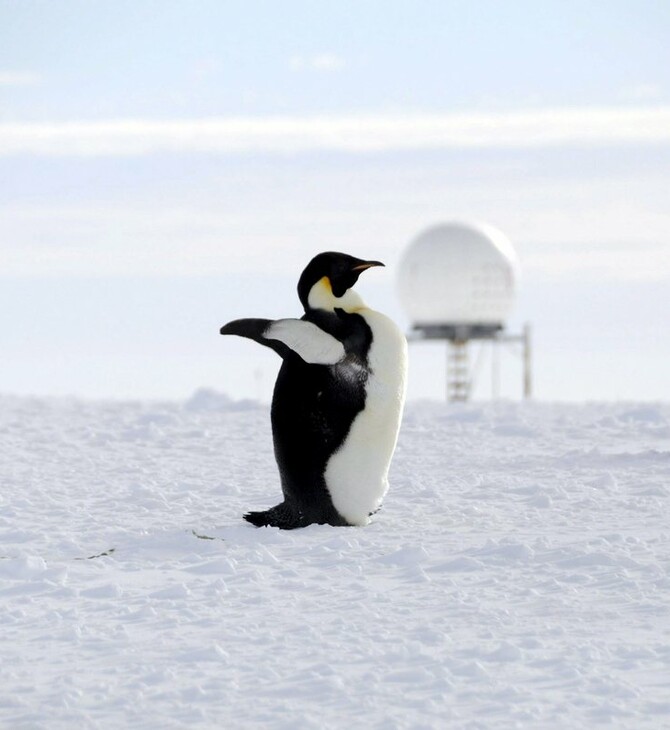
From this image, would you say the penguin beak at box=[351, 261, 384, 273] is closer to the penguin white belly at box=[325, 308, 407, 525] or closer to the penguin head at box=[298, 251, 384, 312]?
the penguin head at box=[298, 251, 384, 312]

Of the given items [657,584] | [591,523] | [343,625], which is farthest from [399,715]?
[591,523]

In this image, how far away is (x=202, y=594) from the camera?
19.5 ft

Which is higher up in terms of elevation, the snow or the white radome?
the white radome

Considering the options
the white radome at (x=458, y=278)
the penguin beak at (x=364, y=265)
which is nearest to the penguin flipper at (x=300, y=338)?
the penguin beak at (x=364, y=265)

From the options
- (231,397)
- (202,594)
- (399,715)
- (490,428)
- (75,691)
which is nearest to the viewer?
(399,715)

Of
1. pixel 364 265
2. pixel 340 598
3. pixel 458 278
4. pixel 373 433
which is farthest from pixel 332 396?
pixel 458 278

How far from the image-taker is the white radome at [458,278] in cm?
2847

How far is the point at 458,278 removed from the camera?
93.3 feet

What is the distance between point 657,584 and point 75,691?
9.85ft

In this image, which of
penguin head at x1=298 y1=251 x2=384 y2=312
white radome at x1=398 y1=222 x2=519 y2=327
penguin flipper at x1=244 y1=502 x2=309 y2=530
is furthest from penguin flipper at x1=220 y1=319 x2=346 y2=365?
white radome at x1=398 y1=222 x2=519 y2=327

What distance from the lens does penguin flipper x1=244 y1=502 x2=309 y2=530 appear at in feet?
23.9

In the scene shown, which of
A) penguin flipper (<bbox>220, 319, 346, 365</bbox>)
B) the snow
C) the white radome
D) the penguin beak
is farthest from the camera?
the white radome

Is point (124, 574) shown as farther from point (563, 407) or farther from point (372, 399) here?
point (563, 407)

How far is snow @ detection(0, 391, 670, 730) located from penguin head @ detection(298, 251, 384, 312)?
4.50ft
